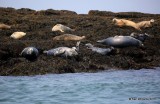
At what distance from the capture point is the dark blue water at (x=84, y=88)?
5.96 metres

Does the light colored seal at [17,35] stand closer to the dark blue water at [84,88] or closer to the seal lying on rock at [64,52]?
the seal lying on rock at [64,52]

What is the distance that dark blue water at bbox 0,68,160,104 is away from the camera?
596 cm

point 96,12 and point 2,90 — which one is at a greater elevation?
point 96,12

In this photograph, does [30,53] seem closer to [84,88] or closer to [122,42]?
[84,88]

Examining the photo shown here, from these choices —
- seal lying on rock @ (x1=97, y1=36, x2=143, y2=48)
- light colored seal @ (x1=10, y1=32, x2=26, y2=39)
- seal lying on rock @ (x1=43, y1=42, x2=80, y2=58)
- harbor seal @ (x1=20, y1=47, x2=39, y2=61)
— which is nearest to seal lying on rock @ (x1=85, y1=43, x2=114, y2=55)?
Answer: seal lying on rock @ (x1=97, y1=36, x2=143, y2=48)

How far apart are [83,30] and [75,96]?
1014cm

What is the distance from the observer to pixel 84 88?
7234 mm

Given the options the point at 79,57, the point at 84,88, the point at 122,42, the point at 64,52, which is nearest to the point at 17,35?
the point at 64,52

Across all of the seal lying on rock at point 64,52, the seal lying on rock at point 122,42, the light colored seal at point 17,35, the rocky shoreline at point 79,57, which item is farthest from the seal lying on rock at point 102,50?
the light colored seal at point 17,35

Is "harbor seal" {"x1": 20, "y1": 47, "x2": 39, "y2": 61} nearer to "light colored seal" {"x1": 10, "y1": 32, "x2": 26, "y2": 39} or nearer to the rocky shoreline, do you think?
the rocky shoreline

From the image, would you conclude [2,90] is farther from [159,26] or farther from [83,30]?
[159,26]

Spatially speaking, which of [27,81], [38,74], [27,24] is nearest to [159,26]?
[27,24]

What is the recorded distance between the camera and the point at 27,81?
8.15m

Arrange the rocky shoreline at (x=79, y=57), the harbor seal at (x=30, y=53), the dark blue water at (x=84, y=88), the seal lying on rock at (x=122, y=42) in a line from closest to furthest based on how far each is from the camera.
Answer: the dark blue water at (x=84, y=88) → the rocky shoreline at (x=79, y=57) → the harbor seal at (x=30, y=53) → the seal lying on rock at (x=122, y=42)
